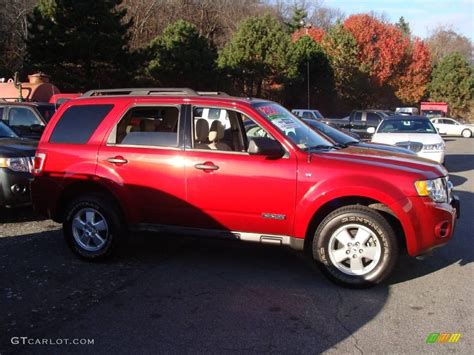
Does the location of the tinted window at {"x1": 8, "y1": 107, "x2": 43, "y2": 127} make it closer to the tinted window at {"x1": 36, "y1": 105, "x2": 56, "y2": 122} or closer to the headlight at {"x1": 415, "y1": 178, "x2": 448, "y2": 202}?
the tinted window at {"x1": 36, "y1": 105, "x2": 56, "y2": 122}

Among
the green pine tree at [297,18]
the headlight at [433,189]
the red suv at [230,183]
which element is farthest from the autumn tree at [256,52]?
the headlight at [433,189]

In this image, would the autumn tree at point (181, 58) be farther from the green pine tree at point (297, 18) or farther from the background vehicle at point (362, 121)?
the green pine tree at point (297, 18)

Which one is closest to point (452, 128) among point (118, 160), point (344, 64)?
point (344, 64)

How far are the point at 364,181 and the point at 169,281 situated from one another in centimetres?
216

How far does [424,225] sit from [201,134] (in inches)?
95.4

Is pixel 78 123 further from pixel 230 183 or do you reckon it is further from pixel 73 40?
pixel 73 40

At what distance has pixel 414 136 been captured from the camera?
13570 mm

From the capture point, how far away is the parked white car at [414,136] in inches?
510

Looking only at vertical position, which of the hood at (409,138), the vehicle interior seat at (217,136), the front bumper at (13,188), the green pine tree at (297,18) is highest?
the green pine tree at (297,18)

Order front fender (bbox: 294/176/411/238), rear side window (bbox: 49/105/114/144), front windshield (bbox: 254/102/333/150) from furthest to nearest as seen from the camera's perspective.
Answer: rear side window (bbox: 49/105/114/144) < front windshield (bbox: 254/102/333/150) < front fender (bbox: 294/176/411/238)

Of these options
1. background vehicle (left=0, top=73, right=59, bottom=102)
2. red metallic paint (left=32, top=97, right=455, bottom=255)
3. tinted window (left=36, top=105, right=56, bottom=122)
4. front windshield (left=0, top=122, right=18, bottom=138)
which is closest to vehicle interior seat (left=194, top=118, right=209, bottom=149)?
red metallic paint (left=32, top=97, right=455, bottom=255)

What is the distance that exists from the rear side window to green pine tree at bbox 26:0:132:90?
72.8 feet

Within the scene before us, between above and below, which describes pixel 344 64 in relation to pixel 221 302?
above

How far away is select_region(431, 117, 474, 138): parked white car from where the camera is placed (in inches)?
1529
